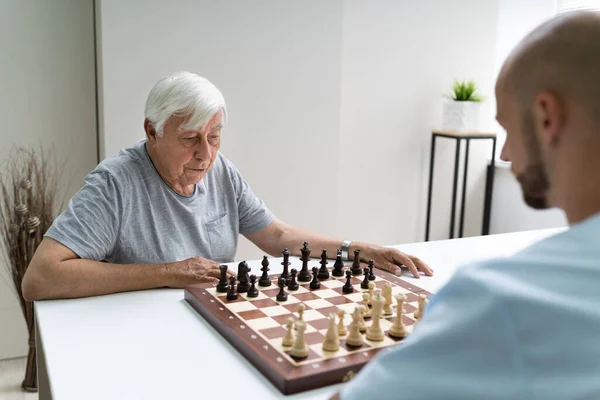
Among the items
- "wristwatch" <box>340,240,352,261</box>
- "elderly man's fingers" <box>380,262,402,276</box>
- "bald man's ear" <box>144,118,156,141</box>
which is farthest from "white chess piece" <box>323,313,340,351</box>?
"bald man's ear" <box>144,118,156,141</box>

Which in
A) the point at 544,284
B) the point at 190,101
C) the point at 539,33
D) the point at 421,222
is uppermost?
the point at 539,33

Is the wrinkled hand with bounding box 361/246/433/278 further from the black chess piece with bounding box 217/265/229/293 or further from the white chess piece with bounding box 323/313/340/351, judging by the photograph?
the white chess piece with bounding box 323/313/340/351

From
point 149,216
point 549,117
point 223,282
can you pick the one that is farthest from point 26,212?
point 549,117

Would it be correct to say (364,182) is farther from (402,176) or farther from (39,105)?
(39,105)

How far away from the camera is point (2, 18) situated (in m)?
3.05

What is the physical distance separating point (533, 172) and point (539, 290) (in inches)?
9.2

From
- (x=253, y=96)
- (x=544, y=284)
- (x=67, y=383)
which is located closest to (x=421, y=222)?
(x=253, y=96)

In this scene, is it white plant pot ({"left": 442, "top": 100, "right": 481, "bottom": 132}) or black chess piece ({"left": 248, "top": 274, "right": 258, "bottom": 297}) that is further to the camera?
white plant pot ({"left": 442, "top": 100, "right": 481, "bottom": 132})

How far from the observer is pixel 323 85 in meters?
3.63

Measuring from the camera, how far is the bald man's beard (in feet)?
2.82

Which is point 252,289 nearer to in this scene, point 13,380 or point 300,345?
point 300,345

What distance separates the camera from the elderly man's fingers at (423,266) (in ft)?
6.75

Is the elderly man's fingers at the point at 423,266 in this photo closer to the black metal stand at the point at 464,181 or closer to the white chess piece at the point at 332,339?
the white chess piece at the point at 332,339

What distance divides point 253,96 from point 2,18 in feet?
4.30
